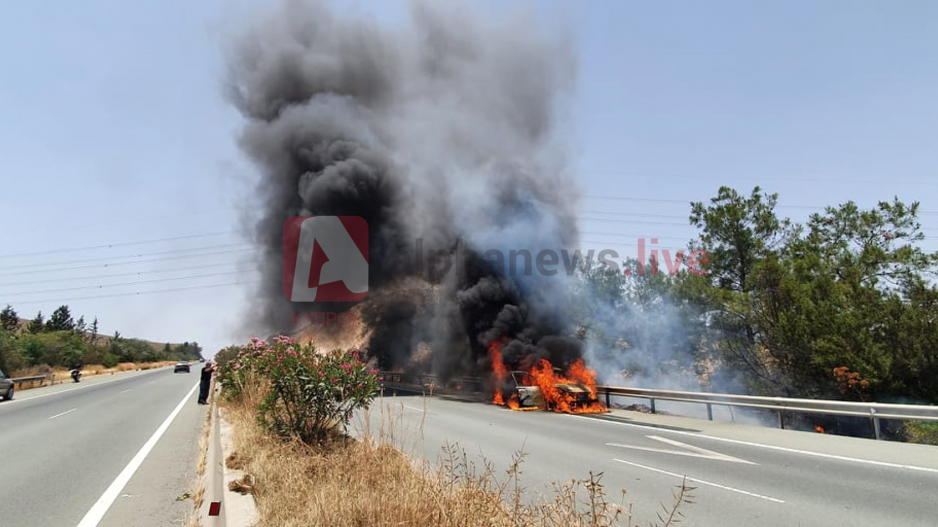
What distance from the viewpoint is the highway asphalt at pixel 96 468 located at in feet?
Answer: 16.5

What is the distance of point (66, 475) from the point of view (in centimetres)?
661

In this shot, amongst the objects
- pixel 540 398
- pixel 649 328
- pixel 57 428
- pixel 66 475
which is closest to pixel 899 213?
pixel 649 328

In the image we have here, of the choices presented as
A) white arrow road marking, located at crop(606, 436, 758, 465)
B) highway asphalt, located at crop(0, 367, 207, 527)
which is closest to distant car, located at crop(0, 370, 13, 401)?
highway asphalt, located at crop(0, 367, 207, 527)

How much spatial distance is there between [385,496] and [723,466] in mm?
6009

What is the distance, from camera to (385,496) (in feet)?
11.8

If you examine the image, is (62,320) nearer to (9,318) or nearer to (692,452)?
(9,318)

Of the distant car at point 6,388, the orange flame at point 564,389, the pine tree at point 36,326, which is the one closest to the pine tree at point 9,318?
the pine tree at point 36,326

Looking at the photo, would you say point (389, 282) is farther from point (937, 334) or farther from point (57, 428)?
point (937, 334)

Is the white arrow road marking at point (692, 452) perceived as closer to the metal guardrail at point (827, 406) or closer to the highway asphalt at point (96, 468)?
the metal guardrail at point (827, 406)

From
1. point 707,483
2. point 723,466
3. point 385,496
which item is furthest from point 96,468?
point 723,466

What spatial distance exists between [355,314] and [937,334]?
3477 cm

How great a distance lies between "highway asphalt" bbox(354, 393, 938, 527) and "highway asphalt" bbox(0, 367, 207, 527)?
2440 millimetres

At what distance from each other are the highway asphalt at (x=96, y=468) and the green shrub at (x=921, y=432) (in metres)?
17.4

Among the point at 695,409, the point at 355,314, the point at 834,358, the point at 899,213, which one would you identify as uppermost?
the point at 899,213
